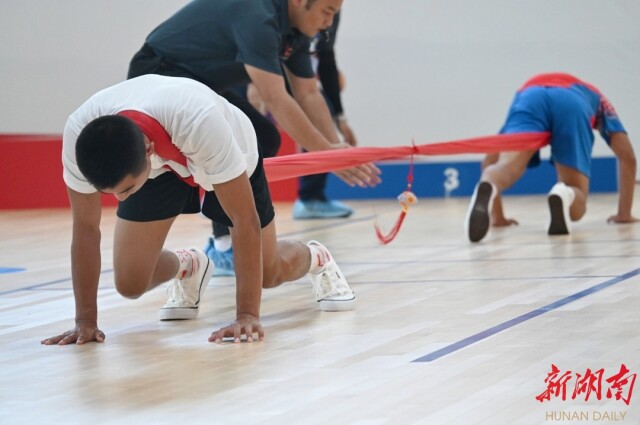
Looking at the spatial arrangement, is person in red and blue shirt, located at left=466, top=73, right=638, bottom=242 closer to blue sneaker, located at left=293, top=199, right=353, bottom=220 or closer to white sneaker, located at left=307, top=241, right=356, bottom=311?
blue sneaker, located at left=293, top=199, right=353, bottom=220

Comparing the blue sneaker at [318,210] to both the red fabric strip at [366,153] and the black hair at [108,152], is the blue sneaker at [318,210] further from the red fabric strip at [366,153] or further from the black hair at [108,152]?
the black hair at [108,152]

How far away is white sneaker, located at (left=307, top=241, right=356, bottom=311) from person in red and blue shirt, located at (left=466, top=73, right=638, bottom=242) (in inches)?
66.8

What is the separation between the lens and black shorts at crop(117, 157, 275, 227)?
305cm

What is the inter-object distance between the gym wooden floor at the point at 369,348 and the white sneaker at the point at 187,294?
0.21ft

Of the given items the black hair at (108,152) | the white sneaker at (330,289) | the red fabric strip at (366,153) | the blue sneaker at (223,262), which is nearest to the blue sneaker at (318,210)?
the red fabric strip at (366,153)

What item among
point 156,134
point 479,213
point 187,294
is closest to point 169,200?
point 187,294

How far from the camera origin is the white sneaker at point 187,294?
3229mm

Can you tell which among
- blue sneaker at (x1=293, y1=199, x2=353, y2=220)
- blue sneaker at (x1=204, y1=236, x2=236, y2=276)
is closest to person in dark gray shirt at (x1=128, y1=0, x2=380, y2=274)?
blue sneaker at (x1=204, y1=236, x2=236, y2=276)

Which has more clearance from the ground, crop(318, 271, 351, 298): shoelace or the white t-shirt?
the white t-shirt

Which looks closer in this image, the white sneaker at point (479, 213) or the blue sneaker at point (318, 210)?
the white sneaker at point (479, 213)

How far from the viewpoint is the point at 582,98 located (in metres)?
5.25

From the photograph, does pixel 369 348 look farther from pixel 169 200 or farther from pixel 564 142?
pixel 564 142

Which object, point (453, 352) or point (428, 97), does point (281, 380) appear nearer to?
point (453, 352)

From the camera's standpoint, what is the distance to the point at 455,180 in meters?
7.90
